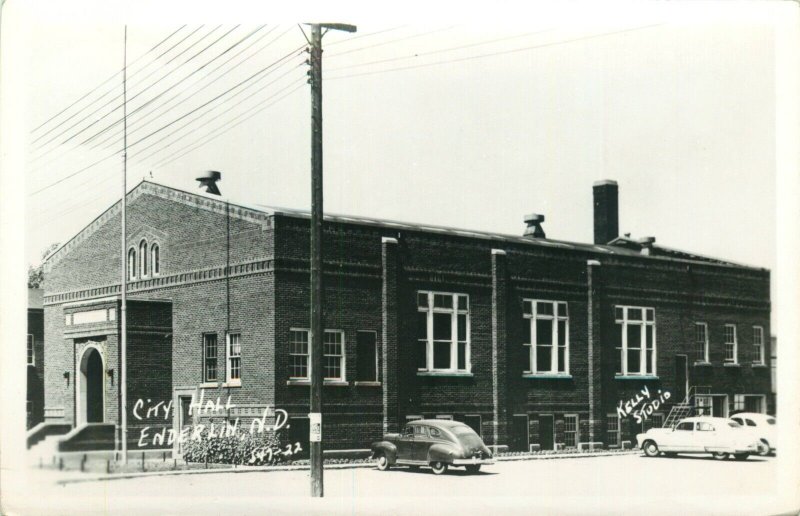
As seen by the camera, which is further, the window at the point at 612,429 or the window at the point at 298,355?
the window at the point at 612,429

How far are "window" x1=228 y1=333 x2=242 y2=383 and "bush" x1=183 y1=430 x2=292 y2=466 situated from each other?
195 centimetres

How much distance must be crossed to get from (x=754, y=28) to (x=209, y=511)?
50.0 ft

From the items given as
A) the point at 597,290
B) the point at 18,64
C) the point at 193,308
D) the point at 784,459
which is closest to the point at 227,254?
the point at 193,308

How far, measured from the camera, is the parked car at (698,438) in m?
29.4

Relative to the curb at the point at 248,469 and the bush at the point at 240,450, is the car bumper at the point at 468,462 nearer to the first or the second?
the curb at the point at 248,469

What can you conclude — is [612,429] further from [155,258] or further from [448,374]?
[155,258]

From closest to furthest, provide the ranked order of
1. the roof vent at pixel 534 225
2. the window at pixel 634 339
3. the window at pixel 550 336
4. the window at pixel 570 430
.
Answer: the roof vent at pixel 534 225 < the window at pixel 550 336 < the window at pixel 570 430 < the window at pixel 634 339

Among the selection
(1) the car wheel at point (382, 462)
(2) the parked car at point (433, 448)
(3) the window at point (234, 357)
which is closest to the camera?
(2) the parked car at point (433, 448)

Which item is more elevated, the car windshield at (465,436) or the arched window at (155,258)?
the arched window at (155,258)

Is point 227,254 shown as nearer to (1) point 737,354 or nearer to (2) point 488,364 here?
(2) point 488,364

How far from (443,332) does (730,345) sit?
8.57 meters

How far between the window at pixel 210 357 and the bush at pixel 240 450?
2.35 m

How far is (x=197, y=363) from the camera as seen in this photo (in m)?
29.9

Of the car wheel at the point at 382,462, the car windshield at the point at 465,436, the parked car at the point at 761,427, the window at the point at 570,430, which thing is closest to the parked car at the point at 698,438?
the parked car at the point at 761,427
